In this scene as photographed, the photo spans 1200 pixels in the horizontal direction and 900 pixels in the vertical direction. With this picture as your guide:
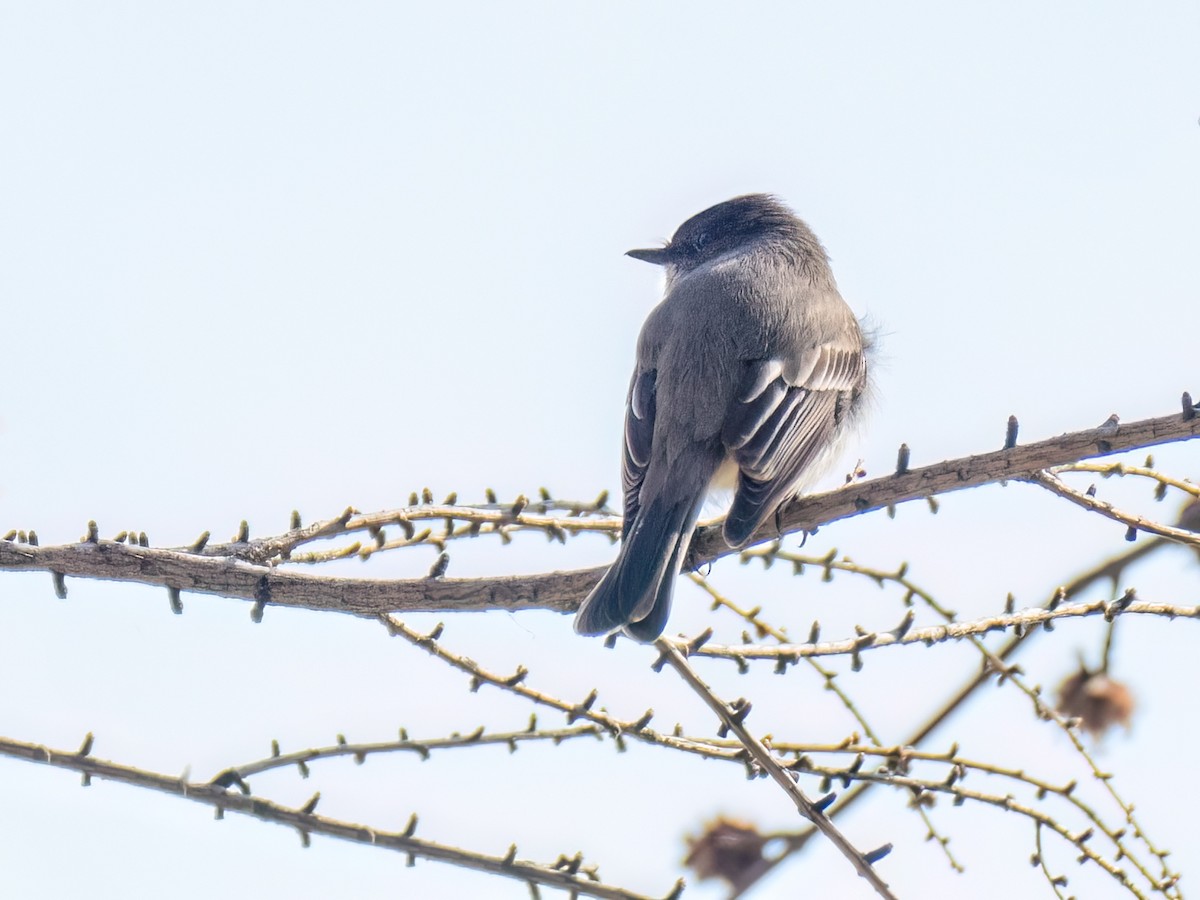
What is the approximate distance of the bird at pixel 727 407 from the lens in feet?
11.4

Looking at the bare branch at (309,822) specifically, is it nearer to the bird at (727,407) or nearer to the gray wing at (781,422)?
the bird at (727,407)

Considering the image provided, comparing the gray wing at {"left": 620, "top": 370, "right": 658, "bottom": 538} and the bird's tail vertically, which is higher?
the gray wing at {"left": 620, "top": 370, "right": 658, "bottom": 538}

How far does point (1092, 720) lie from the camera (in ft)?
11.9

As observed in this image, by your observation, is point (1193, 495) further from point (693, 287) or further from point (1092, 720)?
point (693, 287)

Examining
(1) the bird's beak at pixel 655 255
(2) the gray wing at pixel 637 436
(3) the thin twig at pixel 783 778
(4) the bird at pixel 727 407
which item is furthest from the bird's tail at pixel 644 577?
(1) the bird's beak at pixel 655 255

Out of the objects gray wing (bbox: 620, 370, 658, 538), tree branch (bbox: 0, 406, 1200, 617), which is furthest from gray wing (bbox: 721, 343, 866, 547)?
tree branch (bbox: 0, 406, 1200, 617)

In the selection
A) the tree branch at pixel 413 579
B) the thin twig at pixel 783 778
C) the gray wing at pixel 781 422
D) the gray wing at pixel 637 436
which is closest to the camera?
the thin twig at pixel 783 778

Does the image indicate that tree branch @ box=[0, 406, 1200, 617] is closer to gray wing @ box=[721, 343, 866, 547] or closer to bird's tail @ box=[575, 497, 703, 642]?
bird's tail @ box=[575, 497, 703, 642]

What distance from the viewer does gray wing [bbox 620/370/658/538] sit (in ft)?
13.1

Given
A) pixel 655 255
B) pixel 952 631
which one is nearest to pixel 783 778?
pixel 952 631

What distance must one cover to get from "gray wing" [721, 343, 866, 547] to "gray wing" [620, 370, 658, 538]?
273mm

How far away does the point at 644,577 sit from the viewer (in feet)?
10.9

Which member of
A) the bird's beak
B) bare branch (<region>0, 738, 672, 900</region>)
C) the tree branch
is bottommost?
bare branch (<region>0, 738, 672, 900</region>)

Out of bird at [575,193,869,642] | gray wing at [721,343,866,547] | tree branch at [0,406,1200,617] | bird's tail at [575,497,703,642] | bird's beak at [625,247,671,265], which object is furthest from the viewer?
bird's beak at [625,247,671,265]
